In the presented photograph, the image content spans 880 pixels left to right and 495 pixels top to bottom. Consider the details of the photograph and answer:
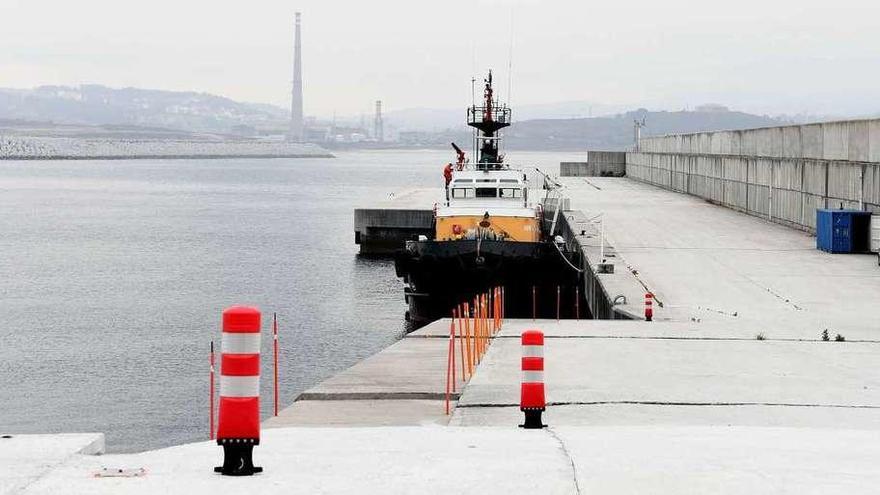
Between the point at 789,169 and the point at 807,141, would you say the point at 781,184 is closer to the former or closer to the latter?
the point at 789,169

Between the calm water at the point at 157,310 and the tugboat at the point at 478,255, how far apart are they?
5.21 ft

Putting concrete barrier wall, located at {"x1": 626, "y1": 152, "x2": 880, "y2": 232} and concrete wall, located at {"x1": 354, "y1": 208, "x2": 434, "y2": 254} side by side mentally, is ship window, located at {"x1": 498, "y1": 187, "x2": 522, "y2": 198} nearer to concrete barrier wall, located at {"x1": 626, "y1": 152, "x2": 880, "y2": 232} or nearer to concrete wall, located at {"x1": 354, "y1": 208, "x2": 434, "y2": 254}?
concrete barrier wall, located at {"x1": 626, "y1": 152, "x2": 880, "y2": 232}

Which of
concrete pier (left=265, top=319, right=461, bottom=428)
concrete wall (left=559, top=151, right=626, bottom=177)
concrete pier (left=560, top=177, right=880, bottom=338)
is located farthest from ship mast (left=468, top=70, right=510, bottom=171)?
concrete wall (left=559, top=151, right=626, bottom=177)

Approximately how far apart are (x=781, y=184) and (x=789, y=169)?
1902 mm

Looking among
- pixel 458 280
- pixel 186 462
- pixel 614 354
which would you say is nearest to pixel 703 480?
pixel 186 462

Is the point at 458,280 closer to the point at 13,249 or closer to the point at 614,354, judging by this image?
the point at 614,354

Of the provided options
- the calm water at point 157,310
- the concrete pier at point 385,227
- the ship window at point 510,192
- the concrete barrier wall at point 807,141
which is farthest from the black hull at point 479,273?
the concrete pier at point 385,227

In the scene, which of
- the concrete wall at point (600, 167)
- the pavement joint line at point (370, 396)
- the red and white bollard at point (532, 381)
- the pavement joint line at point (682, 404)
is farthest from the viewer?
the concrete wall at point (600, 167)

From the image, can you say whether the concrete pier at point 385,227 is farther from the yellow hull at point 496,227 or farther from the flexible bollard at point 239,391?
the flexible bollard at point 239,391

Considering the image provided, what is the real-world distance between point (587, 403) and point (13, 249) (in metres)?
60.0

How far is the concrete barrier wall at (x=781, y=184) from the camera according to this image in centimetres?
3904

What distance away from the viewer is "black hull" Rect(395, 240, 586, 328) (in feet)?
Result: 127

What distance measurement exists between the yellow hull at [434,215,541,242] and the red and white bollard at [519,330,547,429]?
28.3 m

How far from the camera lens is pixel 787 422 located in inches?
531
